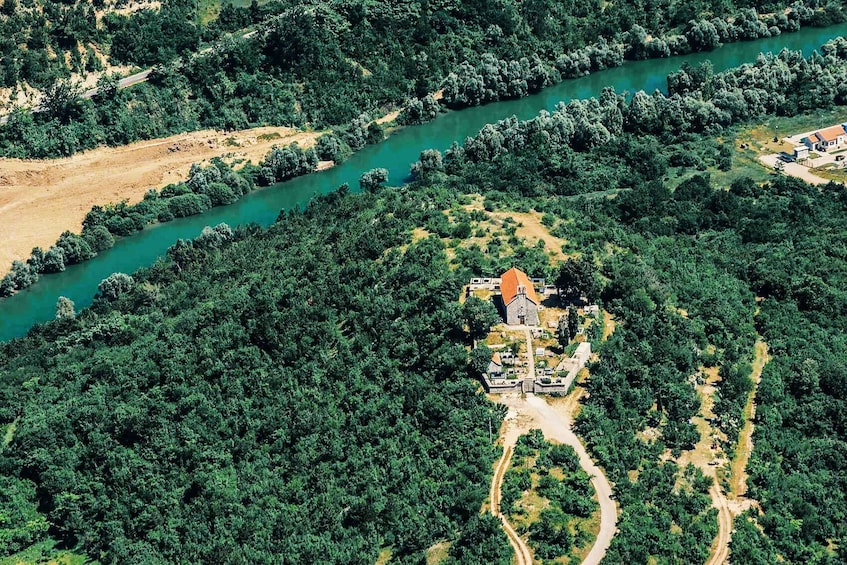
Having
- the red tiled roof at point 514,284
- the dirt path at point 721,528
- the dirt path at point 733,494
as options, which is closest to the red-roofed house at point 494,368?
the red tiled roof at point 514,284

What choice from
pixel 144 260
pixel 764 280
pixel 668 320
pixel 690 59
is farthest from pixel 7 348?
pixel 690 59

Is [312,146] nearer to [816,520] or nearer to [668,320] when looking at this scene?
[668,320]

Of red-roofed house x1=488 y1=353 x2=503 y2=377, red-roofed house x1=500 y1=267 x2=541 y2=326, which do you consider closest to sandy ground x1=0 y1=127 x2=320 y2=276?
red-roofed house x1=500 y1=267 x2=541 y2=326

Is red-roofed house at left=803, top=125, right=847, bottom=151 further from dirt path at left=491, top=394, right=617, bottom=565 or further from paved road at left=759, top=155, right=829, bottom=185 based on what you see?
dirt path at left=491, top=394, right=617, bottom=565

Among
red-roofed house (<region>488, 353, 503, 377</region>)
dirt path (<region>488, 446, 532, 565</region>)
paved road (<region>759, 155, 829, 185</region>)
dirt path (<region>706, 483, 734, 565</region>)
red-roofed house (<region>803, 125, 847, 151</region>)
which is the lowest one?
paved road (<region>759, 155, 829, 185</region>)

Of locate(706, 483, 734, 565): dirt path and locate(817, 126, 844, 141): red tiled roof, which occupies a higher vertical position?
locate(706, 483, 734, 565): dirt path

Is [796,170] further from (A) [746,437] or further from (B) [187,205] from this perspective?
(B) [187,205]
